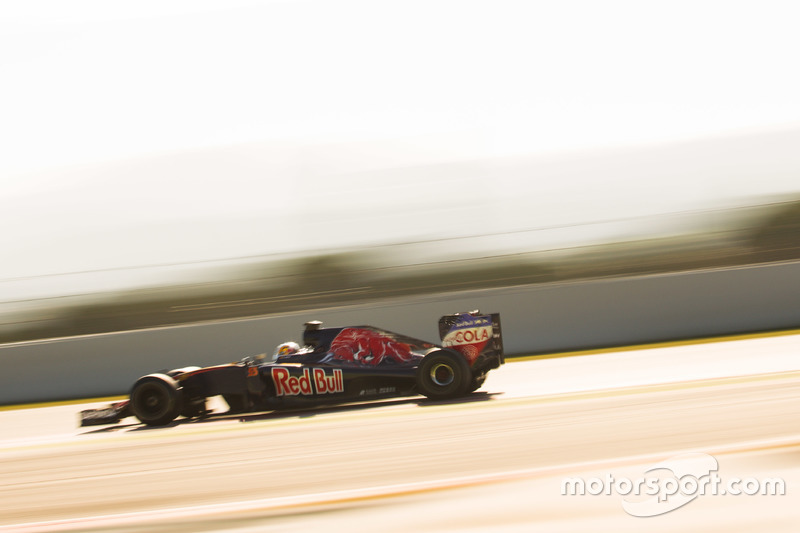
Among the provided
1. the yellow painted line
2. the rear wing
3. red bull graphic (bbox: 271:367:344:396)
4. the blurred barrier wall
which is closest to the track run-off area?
red bull graphic (bbox: 271:367:344:396)

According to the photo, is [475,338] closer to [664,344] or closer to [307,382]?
[307,382]

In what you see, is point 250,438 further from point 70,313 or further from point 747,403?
point 70,313

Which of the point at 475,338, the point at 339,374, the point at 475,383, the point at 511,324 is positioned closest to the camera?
the point at 475,338

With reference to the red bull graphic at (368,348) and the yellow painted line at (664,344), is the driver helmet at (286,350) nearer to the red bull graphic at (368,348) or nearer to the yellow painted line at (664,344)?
the red bull graphic at (368,348)

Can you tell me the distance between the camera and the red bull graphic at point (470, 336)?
A: 7.70 metres

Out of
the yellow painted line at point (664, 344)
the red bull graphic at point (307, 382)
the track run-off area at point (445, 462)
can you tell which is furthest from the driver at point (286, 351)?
the yellow painted line at point (664, 344)

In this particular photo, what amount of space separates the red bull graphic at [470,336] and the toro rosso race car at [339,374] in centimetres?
1

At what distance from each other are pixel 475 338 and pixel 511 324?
259 inches

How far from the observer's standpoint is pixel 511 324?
1416 cm

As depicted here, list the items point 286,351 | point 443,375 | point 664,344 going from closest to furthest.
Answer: point 443,375, point 286,351, point 664,344

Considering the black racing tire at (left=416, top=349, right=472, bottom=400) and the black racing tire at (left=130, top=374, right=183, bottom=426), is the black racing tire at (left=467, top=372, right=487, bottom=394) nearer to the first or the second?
the black racing tire at (left=416, top=349, right=472, bottom=400)

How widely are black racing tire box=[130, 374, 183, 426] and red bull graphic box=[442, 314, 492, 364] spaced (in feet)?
10.1

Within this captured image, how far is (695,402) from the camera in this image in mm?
6043

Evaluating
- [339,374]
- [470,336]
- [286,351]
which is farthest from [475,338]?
[286,351]
